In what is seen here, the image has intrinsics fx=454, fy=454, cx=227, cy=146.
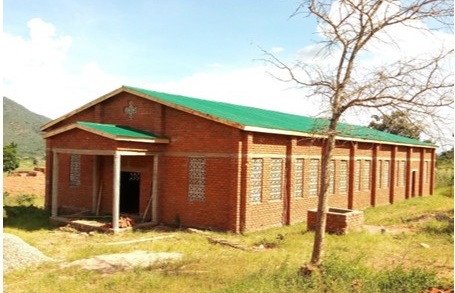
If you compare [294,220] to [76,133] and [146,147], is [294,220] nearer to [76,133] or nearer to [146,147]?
[146,147]

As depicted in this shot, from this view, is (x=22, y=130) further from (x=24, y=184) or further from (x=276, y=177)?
(x=276, y=177)

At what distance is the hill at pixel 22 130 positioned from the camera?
129 meters

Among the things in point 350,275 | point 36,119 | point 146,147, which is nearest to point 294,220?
point 146,147

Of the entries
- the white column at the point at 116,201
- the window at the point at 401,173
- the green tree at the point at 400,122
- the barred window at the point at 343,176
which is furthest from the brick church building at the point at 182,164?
the window at the point at 401,173

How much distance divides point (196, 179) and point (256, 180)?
234 cm

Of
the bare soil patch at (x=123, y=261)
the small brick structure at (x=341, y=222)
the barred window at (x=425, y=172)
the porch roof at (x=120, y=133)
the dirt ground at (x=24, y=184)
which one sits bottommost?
the dirt ground at (x=24, y=184)

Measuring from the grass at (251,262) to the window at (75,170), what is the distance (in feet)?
6.16

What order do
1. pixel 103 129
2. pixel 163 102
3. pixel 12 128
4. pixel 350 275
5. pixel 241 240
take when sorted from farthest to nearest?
pixel 12 128
pixel 163 102
pixel 103 129
pixel 241 240
pixel 350 275

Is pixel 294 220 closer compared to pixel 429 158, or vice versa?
pixel 294 220

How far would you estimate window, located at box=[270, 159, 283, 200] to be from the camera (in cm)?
1822

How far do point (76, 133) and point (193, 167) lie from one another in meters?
4.84

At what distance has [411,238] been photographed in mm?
16391

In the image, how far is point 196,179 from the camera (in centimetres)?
1766

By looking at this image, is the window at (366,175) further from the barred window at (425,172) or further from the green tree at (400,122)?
the green tree at (400,122)
